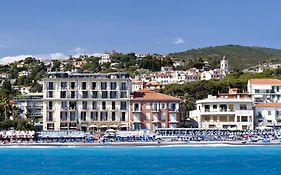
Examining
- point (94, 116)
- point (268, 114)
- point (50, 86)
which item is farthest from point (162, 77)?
point (50, 86)

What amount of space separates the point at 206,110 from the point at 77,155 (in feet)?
95.4

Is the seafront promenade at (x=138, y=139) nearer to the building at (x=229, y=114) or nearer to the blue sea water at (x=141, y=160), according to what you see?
the blue sea water at (x=141, y=160)

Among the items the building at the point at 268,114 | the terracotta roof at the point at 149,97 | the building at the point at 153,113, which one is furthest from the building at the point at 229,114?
the terracotta roof at the point at 149,97

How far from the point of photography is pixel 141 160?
180ft

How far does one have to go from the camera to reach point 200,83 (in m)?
116

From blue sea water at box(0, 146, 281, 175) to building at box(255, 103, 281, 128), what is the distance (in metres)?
13.7

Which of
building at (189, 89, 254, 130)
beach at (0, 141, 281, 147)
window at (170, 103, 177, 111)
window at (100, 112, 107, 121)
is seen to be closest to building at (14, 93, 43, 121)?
window at (100, 112, 107, 121)

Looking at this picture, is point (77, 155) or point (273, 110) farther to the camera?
point (273, 110)

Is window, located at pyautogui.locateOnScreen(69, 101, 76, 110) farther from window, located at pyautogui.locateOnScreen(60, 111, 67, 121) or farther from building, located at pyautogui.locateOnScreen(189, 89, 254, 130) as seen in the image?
building, located at pyautogui.locateOnScreen(189, 89, 254, 130)

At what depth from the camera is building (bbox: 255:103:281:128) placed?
87.4 m

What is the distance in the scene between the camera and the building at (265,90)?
3787 inches

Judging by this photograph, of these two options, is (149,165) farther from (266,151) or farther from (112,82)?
(112,82)

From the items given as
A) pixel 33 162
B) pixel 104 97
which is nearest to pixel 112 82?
pixel 104 97

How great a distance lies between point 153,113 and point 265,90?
73.0 ft
